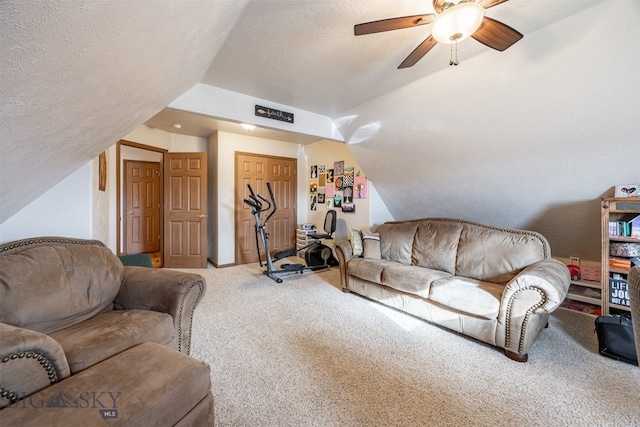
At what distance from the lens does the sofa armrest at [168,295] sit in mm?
1628

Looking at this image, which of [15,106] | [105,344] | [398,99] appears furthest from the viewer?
[398,99]

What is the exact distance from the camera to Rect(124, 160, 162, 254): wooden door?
5.12 meters

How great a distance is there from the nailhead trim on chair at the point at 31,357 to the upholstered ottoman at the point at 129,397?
5 centimetres

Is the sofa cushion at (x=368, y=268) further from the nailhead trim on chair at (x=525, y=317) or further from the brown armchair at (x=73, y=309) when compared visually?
the brown armchair at (x=73, y=309)

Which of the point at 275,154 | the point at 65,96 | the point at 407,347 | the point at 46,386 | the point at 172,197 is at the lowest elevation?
the point at 407,347

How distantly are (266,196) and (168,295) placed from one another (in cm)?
337

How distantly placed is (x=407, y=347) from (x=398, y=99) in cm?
238

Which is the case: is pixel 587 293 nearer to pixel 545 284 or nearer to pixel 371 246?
pixel 545 284

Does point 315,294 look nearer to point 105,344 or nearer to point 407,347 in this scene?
point 407,347

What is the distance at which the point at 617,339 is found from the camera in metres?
1.81

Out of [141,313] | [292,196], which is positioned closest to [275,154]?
[292,196]

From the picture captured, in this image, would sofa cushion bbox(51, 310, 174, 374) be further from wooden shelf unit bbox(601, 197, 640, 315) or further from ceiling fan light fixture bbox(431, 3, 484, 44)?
wooden shelf unit bbox(601, 197, 640, 315)

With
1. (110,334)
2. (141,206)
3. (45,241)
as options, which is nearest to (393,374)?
(110,334)

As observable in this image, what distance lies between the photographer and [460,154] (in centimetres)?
282
